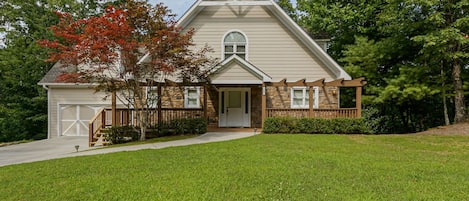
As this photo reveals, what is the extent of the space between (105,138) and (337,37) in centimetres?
1681

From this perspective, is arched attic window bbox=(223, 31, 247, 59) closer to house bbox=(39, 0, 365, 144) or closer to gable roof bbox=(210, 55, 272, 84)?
house bbox=(39, 0, 365, 144)

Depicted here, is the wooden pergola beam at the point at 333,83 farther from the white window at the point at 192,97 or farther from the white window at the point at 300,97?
the white window at the point at 192,97

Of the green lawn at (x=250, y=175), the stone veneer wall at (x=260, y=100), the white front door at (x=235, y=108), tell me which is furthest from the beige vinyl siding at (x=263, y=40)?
the green lawn at (x=250, y=175)

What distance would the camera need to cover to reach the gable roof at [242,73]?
1423cm

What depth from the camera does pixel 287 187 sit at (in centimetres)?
520

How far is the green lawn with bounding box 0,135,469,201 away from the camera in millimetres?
4934

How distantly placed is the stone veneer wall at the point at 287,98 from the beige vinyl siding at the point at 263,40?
64 cm

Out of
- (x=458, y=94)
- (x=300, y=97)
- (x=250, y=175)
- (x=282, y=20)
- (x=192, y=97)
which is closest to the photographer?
(x=250, y=175)

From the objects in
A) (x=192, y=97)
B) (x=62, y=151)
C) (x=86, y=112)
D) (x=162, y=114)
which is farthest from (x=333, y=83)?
(x=86, y=112)

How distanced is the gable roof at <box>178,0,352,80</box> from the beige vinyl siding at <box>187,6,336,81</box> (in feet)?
0.67

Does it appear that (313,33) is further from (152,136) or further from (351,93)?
(152,136)

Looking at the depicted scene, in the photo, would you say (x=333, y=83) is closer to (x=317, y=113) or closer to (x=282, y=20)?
(x=317, y=113)

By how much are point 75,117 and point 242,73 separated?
11.0 m

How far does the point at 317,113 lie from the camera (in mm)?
14836
